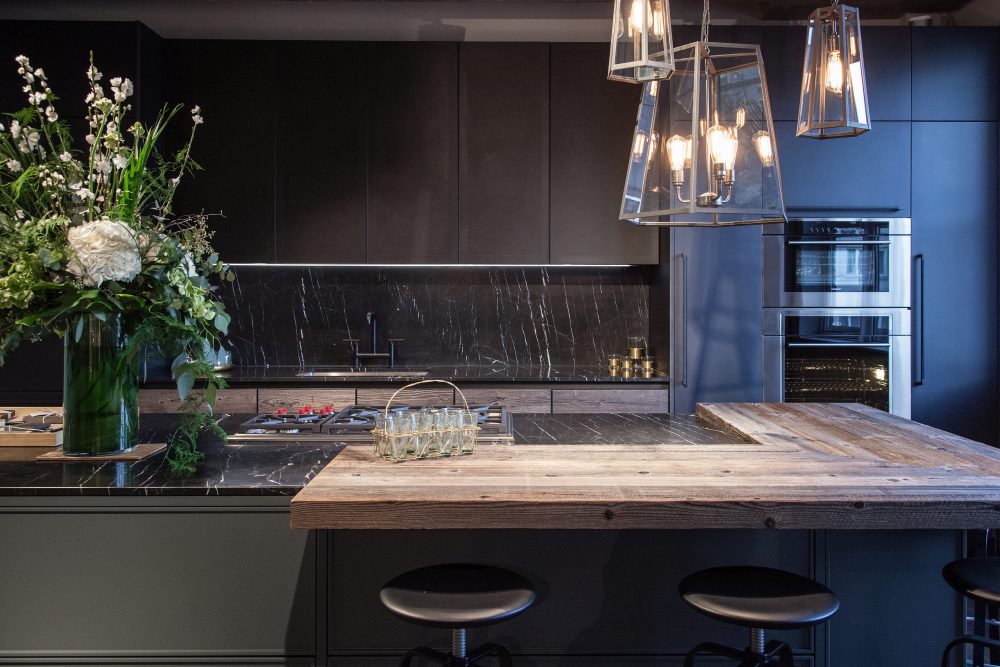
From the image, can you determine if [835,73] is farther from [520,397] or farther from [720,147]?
[520,397]

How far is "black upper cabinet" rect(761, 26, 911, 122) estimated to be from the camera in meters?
3.58

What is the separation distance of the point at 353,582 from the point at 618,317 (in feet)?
9.47

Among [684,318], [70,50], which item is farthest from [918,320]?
[70,50]

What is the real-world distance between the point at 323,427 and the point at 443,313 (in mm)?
2172

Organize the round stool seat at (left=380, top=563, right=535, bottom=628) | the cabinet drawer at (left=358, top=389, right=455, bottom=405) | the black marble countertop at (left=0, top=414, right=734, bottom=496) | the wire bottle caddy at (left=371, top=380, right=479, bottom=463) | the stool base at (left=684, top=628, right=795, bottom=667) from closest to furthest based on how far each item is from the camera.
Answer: the round stool seat at (left=380, top=563, right=535, bottom=628) → the stool base at (left=684, top=628, right=795, bottom=667) → the black marble countertop at (left=0, top=414, right=734, bottom=496) → the wire bottle caddy at (left=371, top=380, right=479, bottom=463) → the cabinet drawer at (left=358, top=389, right=455, bottom=405)

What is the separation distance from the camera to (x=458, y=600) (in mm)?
1387

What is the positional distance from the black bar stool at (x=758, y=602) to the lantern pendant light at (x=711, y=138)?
82 centimetres

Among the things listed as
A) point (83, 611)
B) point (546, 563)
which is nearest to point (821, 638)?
point (546, 563)

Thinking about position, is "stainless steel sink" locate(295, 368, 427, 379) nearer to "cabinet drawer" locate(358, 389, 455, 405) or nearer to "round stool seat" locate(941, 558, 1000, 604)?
"cabinet drawer" locate(358, 389, 455, 405)

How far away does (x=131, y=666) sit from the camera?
5.38 feet

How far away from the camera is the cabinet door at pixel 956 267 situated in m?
3.64

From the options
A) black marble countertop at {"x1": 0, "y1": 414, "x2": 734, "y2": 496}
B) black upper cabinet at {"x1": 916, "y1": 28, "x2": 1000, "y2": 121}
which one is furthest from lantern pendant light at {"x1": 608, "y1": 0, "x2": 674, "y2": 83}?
black upper cabinet at {"x1": 916, "y1": 28, "x2": 1000, "y2": 121}

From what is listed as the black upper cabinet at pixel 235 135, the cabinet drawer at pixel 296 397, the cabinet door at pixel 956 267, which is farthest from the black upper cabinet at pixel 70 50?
the cabinet door at pixel 956 267

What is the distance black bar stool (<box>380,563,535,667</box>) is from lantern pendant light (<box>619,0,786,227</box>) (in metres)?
0.93
